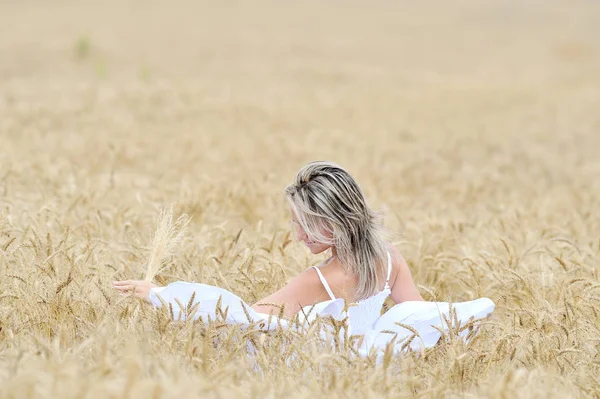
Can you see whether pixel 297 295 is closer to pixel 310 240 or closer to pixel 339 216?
pixel 310 240

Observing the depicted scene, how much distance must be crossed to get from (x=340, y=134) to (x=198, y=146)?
267 centimetres

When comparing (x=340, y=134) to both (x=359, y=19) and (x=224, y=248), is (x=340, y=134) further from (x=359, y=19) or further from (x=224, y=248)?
(x=359, y=19)

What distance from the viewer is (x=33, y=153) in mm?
7582

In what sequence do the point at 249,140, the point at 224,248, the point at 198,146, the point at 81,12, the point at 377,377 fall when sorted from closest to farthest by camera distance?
the point at 377,377 < the point at 224,248 < the point at 198,146 < the point at 249,140 < the point at 81,12

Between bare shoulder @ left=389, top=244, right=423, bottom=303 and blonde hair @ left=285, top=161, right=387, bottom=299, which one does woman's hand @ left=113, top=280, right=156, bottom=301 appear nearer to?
blonde hair @ left=285, top=161, right=387, bottom=299

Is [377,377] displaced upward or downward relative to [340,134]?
upward

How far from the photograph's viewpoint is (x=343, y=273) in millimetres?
3564

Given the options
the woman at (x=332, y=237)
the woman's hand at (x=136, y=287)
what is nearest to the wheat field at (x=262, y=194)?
the woman's hand at (x=136, y=287)

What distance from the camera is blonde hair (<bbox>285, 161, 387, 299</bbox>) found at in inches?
138

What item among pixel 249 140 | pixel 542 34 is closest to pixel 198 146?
pixel 249 140

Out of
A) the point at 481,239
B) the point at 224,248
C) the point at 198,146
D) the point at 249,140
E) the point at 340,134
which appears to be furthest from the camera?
the point at 340,134

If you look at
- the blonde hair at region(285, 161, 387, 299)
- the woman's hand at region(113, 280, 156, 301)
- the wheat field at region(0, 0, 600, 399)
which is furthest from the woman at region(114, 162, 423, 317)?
the woman's hand at region(113, 280, 156, 301)

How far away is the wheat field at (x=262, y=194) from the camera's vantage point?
2861 millimetres

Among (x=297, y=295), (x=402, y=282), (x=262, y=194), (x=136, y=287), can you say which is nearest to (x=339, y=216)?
(x=297, y=295)
